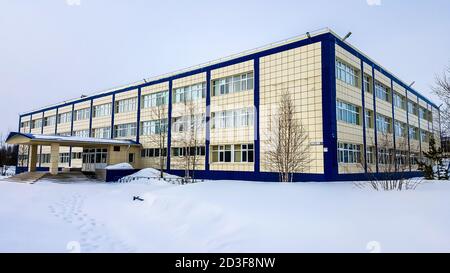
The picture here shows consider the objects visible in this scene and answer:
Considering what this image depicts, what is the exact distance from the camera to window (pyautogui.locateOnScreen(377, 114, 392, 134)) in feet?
89.9

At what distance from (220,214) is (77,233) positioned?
161 inches

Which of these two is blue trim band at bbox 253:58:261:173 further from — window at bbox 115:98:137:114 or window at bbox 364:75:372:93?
window at bbox 115:98:137:114

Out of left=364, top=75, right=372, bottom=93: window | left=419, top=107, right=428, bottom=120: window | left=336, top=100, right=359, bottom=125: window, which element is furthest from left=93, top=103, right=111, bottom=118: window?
left=419, top=107, right=428, bottom=120: window

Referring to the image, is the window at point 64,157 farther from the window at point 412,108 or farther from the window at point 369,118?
the window at point 412,108

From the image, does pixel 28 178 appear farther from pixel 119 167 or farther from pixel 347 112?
pixel 347 112

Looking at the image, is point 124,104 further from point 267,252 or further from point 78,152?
point 267,252

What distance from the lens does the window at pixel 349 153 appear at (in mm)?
21688

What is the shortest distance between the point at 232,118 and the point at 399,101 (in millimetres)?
21773

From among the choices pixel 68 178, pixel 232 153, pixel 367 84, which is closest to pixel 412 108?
pixel 367 84

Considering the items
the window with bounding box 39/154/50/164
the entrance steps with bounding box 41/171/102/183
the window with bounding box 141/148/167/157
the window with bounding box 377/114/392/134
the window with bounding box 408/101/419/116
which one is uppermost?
the window with bounding box 408/101/419/116

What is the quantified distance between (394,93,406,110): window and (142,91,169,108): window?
2779cm

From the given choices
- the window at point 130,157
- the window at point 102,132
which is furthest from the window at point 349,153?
the window at point 102,132

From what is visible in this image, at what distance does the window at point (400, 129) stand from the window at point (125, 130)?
3353cm

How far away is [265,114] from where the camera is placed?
2453cm
